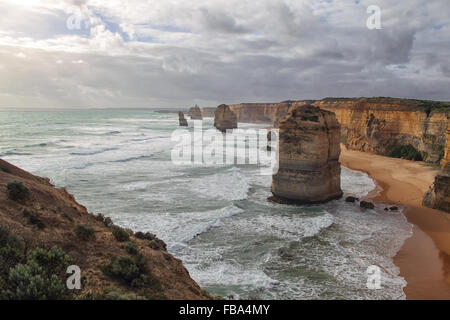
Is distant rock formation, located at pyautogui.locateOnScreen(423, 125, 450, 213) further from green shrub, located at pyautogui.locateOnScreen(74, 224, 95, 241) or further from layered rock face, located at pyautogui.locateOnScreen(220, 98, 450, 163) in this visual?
green shrub, located at pyautogui.locateOnScreen(74, 224, 95, 241)

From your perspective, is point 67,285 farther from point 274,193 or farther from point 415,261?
point 274,193

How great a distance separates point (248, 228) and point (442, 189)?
12224mm

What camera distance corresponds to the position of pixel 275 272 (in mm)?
11117

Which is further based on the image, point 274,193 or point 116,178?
point 116,178

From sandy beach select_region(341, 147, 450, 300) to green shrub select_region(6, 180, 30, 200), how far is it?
11.7 meters

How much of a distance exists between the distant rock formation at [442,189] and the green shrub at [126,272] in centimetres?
1833

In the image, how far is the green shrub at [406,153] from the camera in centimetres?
3578

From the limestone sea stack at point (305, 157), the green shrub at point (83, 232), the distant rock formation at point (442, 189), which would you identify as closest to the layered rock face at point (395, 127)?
the distant rock formation at point (442, 189)

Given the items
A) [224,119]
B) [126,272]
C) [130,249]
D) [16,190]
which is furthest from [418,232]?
[224,119]

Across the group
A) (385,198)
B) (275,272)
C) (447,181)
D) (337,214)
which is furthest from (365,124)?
(275,272)

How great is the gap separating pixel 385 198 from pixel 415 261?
33.0ft

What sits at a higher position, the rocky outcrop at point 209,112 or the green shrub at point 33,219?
the rocky outcrop at point 209,112

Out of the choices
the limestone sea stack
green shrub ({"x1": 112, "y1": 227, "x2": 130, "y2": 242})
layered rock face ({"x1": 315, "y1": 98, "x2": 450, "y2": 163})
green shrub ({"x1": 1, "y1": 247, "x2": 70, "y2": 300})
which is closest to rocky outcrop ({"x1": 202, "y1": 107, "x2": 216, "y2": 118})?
layered rock face ({"x1": 315, "y1": 98, "x2": 450, "y2": 163})

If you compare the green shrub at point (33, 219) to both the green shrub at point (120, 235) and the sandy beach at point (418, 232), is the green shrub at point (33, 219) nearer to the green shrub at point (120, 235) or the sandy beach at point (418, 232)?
the green shrub at point (120, 235)
